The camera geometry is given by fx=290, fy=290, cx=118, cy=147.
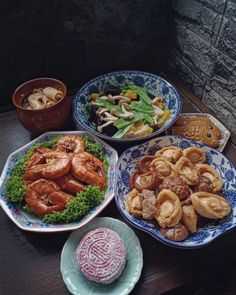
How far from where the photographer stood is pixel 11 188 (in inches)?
41.6

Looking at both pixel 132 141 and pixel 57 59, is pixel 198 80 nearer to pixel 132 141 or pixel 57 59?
pixel 132 141

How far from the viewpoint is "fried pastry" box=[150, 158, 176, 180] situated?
104cm

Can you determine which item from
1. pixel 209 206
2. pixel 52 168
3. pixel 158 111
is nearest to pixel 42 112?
pixel 52 168

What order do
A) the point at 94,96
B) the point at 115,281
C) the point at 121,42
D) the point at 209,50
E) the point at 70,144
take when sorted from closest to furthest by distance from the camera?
the point at 115,281 < the point at 70,144 < the point at 209,50 < the point at 94,96 < the point at 121,42

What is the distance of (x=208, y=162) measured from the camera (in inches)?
44.7

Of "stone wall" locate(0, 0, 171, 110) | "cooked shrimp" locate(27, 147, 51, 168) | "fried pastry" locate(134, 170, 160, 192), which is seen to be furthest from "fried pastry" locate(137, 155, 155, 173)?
"stone wall" locate(0, 0, 171, 110)

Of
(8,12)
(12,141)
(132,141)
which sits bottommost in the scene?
(12,141)

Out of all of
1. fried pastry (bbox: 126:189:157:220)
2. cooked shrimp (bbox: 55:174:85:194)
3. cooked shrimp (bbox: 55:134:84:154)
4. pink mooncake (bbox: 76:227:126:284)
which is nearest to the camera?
pink mooncake (bbox: 76:227:126:284)

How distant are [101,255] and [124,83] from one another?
0.92m

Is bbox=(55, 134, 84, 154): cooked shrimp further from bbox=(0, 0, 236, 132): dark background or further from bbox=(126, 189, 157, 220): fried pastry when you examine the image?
bbox=(0, 0, 236, 132): dark background

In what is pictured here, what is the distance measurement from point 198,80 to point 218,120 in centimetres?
25

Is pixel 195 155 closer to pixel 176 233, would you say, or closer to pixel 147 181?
pixel 147 181

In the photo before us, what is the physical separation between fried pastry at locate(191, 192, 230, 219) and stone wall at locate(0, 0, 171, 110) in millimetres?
1006

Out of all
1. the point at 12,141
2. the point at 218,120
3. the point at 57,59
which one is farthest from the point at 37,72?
the point at 218,120
